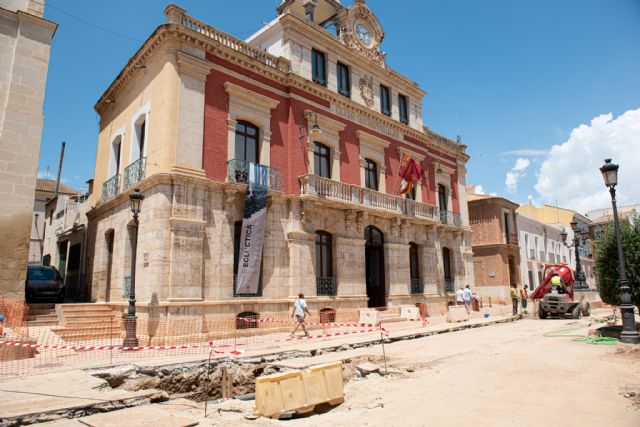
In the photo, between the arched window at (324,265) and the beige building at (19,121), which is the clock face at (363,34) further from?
the beige building at (19,121)

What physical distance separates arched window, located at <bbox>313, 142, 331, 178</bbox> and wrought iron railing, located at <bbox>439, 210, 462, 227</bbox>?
9.43 metres

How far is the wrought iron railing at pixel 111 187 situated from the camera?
1795cm

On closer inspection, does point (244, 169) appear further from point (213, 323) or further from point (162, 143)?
point (213, 323)

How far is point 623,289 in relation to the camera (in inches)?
461

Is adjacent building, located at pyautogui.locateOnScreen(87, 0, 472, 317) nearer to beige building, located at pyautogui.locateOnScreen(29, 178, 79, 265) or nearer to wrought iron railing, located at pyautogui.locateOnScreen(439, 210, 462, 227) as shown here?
wrought iron railing, located at pyautogui.locateOnScreen(439, 210, 462, 227)

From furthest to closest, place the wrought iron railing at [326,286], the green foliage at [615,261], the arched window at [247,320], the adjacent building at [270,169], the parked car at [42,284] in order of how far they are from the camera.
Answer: the wrought iron railing at [326,286], the parked car at [42,284], the arched window at [247,320], the adjacent building at [270,169], the green foliage at [615,261]

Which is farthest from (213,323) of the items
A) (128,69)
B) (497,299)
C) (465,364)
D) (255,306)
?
(497,299)

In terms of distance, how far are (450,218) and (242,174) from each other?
15.1m

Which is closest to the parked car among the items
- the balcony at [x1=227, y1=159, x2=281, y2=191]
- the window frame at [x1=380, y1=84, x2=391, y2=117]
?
the balcony at [x1=227, y1=159, x2=281, y2=191]

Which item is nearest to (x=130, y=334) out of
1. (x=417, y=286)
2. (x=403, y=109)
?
(x=417, y=286)

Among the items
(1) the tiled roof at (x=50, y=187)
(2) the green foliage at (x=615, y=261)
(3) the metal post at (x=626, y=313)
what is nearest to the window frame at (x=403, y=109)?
(2) the green foliage at (x=615, y=261)

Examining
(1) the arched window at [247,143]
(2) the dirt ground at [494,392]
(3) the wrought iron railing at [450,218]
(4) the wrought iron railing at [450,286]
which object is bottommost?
(2) the dirt ground at [494,392]

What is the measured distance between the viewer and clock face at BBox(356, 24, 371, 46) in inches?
914

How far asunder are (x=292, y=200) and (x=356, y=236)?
3953mm
